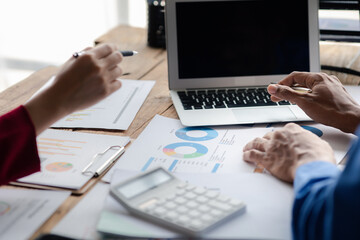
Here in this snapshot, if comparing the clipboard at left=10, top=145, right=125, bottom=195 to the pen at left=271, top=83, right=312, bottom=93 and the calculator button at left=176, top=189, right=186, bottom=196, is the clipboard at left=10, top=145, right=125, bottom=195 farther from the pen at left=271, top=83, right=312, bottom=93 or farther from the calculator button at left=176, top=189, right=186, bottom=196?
the pen at left=271, top=83, right=312, bottom=93

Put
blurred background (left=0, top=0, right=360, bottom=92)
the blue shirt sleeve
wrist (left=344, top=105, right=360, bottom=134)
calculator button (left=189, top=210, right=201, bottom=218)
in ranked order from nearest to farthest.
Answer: the blue shirt sleeve < calculator button (left=189, top=210, right=201, bottom=218) < wrist (left=344, top=105, right=360, bottom=134) < blurred background (left=0, top=0, right=360, bottom=92)

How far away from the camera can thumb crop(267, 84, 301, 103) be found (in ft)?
3.56

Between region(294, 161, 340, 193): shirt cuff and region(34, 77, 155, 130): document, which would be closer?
region(294, 161, 340, 193): shirt cuff

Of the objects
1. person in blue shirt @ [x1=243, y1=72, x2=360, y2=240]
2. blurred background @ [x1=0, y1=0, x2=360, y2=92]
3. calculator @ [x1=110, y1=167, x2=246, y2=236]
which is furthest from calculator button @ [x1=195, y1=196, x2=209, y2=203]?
blurred background @ [x1=0, y1=0, x2=360, y2=92]

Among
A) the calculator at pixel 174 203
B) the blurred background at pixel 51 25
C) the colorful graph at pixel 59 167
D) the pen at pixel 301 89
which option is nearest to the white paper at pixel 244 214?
the calculator at pixel 174 203

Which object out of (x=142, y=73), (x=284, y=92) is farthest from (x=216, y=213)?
(x=142, y=73)

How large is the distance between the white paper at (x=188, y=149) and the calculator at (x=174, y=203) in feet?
0.35

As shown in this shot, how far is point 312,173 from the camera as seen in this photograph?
2.49 ft

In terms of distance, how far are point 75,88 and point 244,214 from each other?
0.39 meters

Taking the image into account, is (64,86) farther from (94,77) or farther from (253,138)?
(253,138)

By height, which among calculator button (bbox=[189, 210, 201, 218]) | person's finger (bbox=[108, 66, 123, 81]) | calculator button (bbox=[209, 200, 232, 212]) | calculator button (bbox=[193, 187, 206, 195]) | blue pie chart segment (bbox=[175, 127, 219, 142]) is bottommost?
calculator button (bbox=[189, 210, 201, 218])

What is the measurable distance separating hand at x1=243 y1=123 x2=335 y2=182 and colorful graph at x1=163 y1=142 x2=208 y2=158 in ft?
0.30

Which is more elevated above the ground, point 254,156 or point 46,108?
point 46,108

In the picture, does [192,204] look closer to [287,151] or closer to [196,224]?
[196,224]
